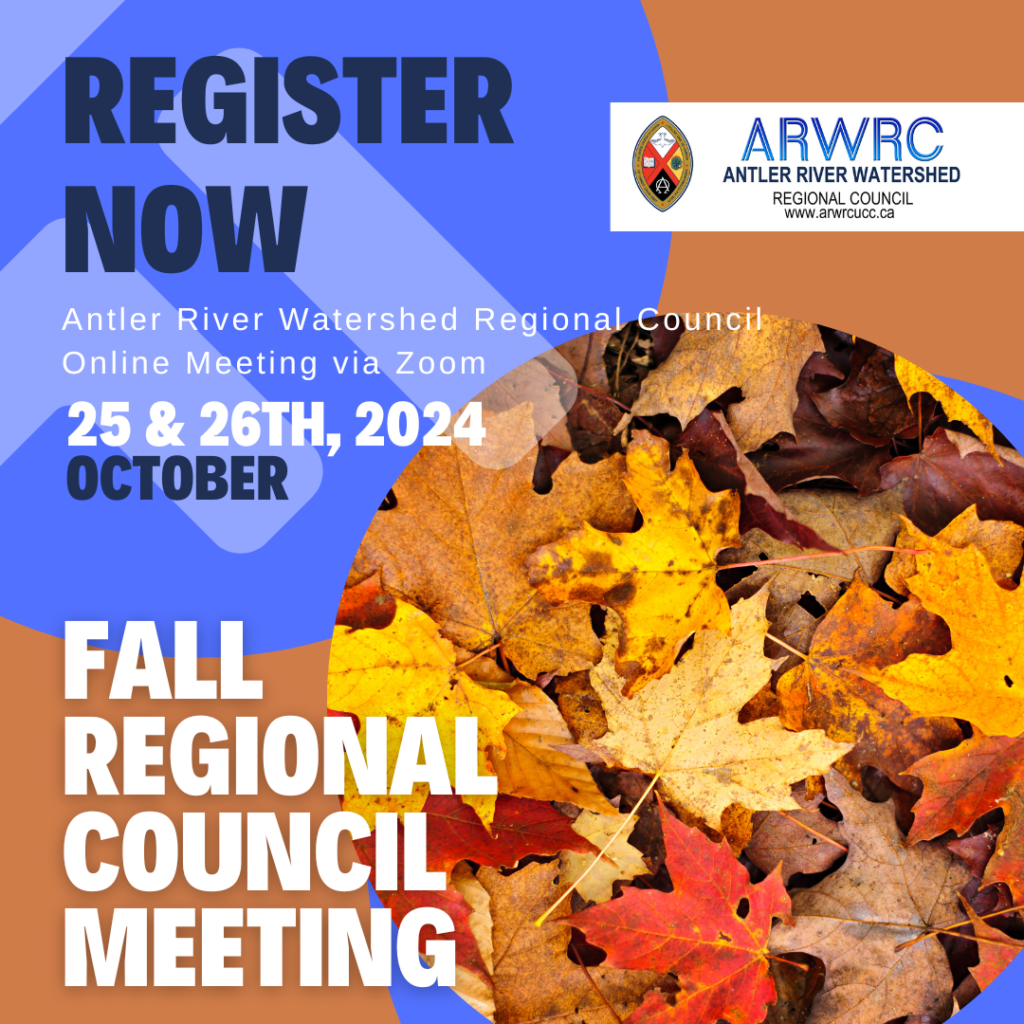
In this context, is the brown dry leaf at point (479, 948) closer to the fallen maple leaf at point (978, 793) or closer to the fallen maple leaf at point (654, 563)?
the fallen maple leaf at point (654, 563)

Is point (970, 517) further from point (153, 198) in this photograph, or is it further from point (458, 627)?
point (153, 198)

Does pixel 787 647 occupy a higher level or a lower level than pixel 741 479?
lower

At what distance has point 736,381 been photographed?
1922 mm

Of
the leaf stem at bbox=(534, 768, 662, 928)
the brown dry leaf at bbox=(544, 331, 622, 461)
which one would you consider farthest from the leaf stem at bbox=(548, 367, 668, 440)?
the leaf stem at bbox=(534, 768, 662, 928)

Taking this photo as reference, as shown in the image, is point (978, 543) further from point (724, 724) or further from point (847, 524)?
point (724, 724)

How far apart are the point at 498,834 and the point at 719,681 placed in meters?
0.58

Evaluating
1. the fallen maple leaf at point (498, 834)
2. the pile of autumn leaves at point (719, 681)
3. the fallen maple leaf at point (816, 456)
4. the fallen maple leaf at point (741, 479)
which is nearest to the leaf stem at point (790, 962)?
the pile of autumn leaves at point (719, 681)

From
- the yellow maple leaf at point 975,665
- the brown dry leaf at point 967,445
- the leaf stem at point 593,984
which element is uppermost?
the brown dry leaf at point 967,445

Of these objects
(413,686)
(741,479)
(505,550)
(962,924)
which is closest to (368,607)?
(413,686)

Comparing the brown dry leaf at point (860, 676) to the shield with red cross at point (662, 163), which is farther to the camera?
the shield with red cross at point (662, 163)

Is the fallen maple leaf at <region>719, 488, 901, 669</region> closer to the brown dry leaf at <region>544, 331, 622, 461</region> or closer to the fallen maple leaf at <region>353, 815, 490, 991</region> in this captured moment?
the brown dry leaf at <region>544, 331, 622, 461</region>

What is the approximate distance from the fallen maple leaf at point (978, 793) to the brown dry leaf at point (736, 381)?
793 millimetres

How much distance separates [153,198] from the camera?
203cm

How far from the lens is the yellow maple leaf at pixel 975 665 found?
1.84 metres
